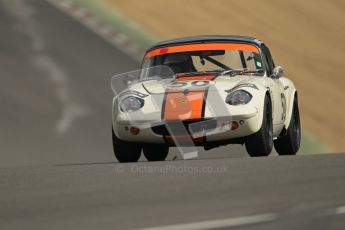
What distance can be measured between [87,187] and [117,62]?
11.7 metres

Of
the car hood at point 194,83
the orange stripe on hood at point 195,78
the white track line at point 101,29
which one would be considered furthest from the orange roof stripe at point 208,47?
the white track line at point 101,29

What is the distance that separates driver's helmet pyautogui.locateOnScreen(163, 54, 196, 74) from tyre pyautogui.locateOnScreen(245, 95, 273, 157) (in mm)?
1188

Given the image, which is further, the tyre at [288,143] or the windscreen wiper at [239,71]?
the tyre at [288,143]

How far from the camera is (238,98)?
9.23 m

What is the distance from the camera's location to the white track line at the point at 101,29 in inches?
719

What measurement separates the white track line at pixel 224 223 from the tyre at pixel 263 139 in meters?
4.75

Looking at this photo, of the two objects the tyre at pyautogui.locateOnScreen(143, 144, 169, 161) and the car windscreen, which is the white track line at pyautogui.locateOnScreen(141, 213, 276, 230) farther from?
the tyre at pyautogui.locateOnScreen(143, 144, 169, 161)

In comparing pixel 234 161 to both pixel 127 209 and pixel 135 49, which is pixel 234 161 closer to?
pixel 127 209

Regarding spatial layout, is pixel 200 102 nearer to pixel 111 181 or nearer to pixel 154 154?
pixel 154 154

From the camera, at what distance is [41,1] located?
19.9 metres

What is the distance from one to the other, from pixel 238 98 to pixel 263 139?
0.56 metres

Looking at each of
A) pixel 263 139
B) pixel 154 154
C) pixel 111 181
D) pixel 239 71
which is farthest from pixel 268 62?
pixel 111 181

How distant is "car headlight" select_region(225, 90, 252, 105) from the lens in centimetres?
920

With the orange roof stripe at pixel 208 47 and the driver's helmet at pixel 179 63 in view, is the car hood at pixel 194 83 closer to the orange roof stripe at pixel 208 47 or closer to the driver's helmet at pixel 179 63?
the driver's helmet at pixel 179 63
